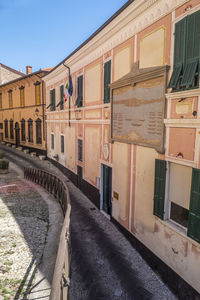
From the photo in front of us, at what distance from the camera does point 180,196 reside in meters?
5.51

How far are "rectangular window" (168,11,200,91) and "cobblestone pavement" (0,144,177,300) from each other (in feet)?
17.5

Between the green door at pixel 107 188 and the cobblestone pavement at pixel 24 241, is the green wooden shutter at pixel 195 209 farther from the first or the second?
the green door at pixel 107 188

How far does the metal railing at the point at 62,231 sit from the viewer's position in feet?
11.8

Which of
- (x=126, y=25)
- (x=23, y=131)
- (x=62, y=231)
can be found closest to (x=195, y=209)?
(x=62, y=231)

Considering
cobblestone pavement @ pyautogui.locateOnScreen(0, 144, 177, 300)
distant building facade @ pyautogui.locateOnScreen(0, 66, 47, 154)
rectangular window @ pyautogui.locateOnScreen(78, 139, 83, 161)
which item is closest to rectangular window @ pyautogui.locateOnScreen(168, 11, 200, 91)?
cobblestone pavement @ pyautogui.locateOnScreen(0, 144, 177, 300)

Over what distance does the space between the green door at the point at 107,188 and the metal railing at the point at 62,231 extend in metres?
1.90

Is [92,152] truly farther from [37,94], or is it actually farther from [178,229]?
[37,94]

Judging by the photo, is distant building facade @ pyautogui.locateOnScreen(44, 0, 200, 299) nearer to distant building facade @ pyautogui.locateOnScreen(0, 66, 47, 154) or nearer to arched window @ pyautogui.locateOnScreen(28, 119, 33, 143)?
distant building facade @ pyautogui.locateOnScreen(0, 66, 47, 154)

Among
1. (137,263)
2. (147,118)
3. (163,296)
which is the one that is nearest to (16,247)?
(137,263)

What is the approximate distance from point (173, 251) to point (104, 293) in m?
2.11

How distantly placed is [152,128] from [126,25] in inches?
160

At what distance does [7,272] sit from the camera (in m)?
5.73

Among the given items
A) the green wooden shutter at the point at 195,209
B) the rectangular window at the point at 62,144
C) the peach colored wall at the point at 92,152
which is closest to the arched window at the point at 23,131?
the rectangular window at the point at 62,144

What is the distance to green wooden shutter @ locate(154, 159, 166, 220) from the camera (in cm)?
598
